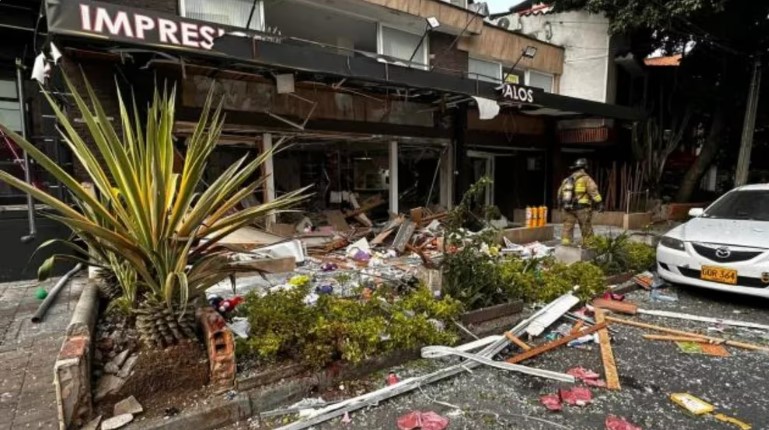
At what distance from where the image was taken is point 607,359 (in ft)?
12.8

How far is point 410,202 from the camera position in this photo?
1138cm

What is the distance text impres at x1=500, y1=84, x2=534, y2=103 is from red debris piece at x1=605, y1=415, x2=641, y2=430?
736cm

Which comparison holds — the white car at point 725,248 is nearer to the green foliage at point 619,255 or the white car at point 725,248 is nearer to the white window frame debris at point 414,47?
the green foliage at point 619,255

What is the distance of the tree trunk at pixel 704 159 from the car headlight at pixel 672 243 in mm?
10082

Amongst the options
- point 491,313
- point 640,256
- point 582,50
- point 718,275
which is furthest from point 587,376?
point 582,50

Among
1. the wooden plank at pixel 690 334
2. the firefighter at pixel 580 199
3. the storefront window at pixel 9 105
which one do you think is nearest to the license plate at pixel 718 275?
the wooden plank at pixel 690 334

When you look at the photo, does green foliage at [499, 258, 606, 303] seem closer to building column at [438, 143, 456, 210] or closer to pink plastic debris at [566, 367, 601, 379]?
pink plastic debris at [566, 367, 601, 379]

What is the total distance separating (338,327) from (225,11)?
7024mm

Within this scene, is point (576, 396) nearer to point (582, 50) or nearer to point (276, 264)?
point (276, 264)

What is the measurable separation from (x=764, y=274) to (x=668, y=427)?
10.7 feet

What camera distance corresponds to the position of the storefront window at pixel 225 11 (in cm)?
755

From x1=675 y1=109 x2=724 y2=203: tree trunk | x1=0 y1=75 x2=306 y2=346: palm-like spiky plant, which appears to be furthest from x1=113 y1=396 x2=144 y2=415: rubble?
x1=675 y1=109 x2=724 y2=203: tree trunk

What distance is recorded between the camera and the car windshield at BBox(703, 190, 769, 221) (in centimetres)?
605

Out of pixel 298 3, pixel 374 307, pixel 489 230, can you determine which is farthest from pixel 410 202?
pixel 374 307
